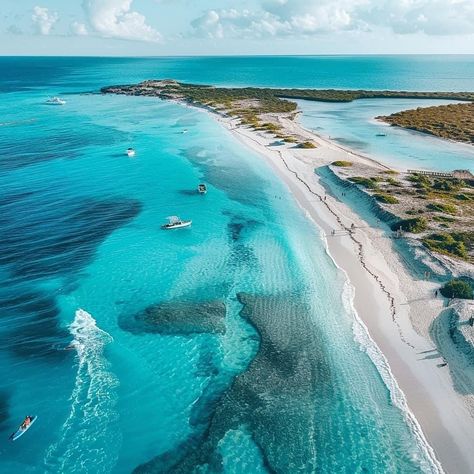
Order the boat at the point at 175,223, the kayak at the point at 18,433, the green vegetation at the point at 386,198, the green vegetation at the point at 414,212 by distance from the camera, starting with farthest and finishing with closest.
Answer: the green vegetation at the point at 386,198, the green vegetation at the point at 414,212, the boat at the point at 175,223, the kayak at the point at 18,433

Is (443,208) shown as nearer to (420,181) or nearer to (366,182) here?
(366,182)

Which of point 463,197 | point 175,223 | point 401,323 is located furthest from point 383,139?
point 401,323

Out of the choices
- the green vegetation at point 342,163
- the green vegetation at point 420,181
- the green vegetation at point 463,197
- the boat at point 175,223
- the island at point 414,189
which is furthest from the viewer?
the green vegetation at point 342,163

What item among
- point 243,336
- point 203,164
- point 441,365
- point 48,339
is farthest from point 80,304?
point 203,164

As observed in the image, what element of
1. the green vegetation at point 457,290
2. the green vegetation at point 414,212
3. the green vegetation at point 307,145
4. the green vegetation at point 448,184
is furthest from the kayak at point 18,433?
the green vegetation at point 307,145

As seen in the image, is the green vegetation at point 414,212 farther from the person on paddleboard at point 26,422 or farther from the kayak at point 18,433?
the kayak at point 18,433

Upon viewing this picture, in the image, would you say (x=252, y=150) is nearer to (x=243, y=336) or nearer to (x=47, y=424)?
(x=243, y=336)

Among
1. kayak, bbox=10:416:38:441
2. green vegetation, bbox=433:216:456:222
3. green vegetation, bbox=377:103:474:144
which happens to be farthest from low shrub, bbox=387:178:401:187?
kayak, bbox=10:416:38:441
